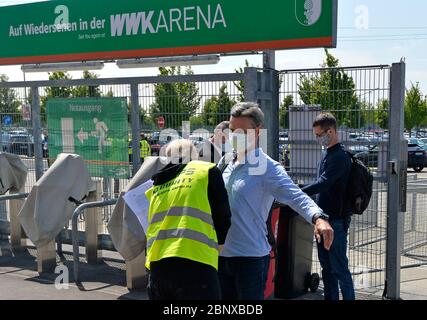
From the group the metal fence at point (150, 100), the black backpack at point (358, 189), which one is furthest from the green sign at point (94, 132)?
the black backpack at point (358, 189)

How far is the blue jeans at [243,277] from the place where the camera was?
144 inches

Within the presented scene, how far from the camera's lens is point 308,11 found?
6.60m

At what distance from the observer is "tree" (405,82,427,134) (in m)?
41.7

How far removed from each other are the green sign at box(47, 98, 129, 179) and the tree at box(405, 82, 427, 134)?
122ft

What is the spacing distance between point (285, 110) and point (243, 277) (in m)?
3.39

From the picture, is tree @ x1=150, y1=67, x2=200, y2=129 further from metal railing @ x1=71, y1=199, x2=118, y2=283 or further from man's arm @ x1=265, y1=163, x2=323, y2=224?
man's arm @ x1=265, y1=163, x2=323, y2=224

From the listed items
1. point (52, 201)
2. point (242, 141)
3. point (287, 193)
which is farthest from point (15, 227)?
point (287, 193)

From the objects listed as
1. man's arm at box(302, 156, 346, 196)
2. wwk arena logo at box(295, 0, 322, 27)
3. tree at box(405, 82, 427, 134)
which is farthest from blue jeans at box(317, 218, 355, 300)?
tree at box(405, 82, 427, 134)

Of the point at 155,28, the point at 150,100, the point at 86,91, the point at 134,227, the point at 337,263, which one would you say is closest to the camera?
the point at 337,263

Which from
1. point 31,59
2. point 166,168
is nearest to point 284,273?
point 166,168

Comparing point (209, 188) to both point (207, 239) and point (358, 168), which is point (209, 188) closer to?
point (207, 239)

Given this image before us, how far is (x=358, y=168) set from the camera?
521 centimetres

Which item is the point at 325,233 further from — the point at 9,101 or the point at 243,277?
the point at 9,101

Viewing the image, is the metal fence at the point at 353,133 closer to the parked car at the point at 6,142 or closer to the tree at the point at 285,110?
the tree at the point at 285,110
